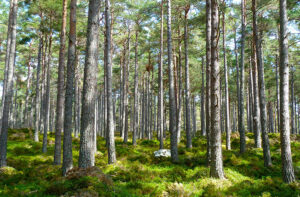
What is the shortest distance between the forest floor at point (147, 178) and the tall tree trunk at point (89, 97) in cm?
88

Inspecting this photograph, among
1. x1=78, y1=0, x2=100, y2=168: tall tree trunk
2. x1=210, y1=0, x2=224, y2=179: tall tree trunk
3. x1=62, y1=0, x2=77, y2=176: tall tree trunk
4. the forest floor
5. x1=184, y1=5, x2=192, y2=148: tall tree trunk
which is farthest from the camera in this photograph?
x1=184, y1=5, x2=192, y2=148: tall tree trunk

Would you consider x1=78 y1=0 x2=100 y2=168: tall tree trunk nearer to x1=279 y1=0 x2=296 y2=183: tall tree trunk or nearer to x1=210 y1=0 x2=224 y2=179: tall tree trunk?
x1=210 y1=0 x2=224 y2=179: tall tree trunk

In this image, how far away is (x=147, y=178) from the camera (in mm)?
7789

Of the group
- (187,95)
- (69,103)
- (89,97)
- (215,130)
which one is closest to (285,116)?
(215,130)

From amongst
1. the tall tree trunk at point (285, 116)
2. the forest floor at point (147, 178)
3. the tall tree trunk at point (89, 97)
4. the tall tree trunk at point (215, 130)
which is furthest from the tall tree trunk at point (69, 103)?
the tall tree trunk at point (285, 116)

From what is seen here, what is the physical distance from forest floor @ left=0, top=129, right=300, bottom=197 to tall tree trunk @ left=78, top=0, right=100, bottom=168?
0.88 meters

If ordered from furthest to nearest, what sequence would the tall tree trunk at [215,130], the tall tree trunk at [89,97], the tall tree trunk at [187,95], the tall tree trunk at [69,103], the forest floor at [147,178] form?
the tall tree trunk at [187,95], the tall tree trunk at [69,103], the tall tree trunk at [215,130], the tall tree trunk at [89,97], the forest floor at [147,178]

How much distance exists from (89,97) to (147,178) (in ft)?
12.5

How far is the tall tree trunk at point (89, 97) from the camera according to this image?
639cm

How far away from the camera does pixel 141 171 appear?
8.95 metres

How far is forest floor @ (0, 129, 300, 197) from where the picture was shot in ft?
16.7

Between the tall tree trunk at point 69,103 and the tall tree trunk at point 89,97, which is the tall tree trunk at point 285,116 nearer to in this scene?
the tall tree trunk at point 89,97

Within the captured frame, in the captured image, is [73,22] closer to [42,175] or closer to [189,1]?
[42,175]

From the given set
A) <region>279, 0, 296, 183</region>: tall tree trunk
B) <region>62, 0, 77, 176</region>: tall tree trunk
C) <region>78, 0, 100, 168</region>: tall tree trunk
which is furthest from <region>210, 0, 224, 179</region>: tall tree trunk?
<region>62, 0, 77, 176</region>: tall tree trunk
